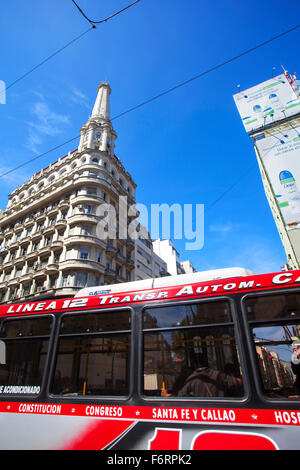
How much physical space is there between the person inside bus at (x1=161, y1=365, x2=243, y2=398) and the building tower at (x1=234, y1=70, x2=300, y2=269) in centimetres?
1595

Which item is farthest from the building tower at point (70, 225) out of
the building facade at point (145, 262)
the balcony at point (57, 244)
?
the building facade at point (145, 262)

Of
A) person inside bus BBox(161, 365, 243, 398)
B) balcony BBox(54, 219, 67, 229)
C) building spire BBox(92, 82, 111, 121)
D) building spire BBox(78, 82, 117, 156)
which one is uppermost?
building spire BBox(92, 82, 111, 121)

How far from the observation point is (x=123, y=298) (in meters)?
3.80

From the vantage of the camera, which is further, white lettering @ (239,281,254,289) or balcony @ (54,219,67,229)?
balcony @ (54,219,67,229)

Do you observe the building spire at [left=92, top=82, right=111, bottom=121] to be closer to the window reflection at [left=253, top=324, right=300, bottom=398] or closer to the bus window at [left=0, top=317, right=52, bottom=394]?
the bus window at [left=0, top=317, right=52, bottom=394]

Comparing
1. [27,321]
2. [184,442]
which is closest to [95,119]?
[27,321]

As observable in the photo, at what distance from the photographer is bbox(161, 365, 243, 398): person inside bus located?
9.36ft

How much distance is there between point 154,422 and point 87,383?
119 centimetres

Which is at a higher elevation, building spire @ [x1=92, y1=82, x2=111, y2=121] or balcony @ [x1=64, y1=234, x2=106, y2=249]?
building spire @ [x1=92, y1=82, x2=111, y2=121]

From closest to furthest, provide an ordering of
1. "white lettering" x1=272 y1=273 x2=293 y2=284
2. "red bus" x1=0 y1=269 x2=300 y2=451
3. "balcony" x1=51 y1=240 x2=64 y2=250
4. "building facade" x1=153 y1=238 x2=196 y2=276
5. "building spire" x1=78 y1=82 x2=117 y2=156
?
"red bus" x1=0 y1=269 x2=300 y2=451
"white lettering" x1=272 y1=273 x2=293 y2=284
"balcony" x1=51 y1=240 x2=64 y2=250
"building spire" x1=78 y1=82 x2=117 y2=156
"building facade" x1=153 y1=238 x2=196 y2=276

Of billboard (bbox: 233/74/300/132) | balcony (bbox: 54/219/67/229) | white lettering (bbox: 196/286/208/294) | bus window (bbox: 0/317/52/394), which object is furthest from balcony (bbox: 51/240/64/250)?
white lettering (bbox: 196/286/208/294)

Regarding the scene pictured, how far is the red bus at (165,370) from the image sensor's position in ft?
8.88

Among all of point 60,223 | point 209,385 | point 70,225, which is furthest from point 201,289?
point 60,223

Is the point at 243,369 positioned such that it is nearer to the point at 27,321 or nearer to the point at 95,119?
the point at 27,321
